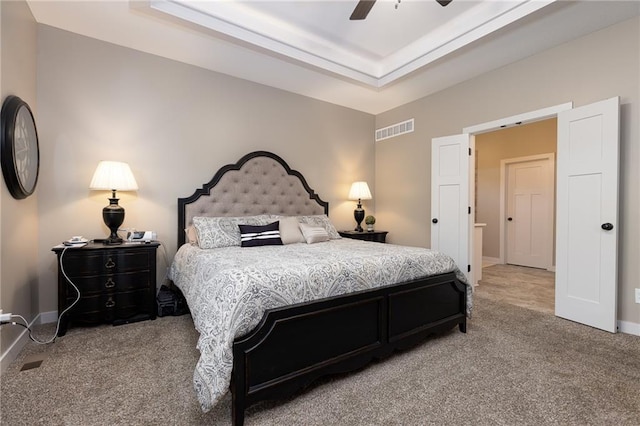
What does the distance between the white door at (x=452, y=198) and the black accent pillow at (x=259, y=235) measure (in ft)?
7.48

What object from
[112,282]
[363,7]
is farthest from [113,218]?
[363,7]

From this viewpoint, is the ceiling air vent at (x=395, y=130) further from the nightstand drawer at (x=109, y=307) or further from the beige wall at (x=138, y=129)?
the nightstand drawer at (x=109, y=307)

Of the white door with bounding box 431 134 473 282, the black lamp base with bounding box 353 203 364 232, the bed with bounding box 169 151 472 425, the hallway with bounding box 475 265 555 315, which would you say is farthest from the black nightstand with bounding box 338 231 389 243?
the hallway with bounding box 475 265 555 315

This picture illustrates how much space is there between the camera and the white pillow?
3.17 metres

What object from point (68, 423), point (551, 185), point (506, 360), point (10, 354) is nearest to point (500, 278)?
point (551, 185)

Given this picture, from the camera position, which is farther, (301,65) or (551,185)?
(551,185)

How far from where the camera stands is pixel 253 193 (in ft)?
12.4

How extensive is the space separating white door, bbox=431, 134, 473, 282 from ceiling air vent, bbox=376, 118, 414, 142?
64 centimetres

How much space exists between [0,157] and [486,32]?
164 inches

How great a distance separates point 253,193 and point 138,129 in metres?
1.44

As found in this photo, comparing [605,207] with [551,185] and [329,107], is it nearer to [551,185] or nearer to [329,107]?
[551,185]

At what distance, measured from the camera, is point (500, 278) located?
4688 mm

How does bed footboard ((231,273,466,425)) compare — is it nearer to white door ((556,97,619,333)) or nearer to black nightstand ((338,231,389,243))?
white door ((556,97,619,333))

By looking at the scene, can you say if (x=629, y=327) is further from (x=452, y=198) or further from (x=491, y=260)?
(x=491, y=260)
